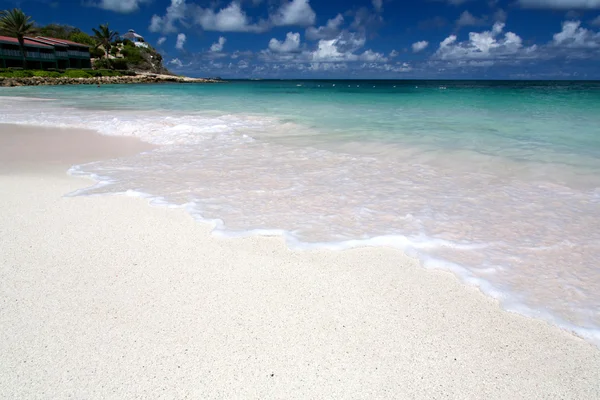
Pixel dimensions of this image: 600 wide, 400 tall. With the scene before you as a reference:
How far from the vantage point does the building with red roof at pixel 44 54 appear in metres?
65.6

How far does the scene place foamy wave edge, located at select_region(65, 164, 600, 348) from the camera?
282 centimetres

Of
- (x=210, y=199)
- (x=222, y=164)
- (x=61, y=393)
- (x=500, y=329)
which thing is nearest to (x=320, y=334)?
(x=500, y=329)

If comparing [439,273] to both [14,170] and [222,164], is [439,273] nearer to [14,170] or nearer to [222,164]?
[222,164]

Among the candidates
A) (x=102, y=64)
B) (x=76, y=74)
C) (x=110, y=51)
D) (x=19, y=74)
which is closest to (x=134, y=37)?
(x=110, y=51)

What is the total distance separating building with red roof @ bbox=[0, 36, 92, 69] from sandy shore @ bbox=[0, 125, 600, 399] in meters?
79.9

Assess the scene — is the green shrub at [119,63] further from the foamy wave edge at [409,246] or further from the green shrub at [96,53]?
the foamy wave edge at [409,246]

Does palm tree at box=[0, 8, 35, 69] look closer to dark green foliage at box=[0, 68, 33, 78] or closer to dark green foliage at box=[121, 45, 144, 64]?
dark green foliage at box=[0, 68, 33, 78]

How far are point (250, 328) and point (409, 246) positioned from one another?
1958 millimetres

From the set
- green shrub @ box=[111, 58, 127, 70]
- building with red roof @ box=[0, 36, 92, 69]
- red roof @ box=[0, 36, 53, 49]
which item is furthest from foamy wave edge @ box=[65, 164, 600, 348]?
green shrub @ box=[111, 58, 127, 70]

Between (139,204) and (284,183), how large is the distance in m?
2.15

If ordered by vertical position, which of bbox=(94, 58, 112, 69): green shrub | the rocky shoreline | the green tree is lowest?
the rocky shoreline

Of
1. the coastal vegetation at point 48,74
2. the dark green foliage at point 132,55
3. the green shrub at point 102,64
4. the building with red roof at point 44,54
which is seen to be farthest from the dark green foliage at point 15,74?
the dark green foliage at point 132,55

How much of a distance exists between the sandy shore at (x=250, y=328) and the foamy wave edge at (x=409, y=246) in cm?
10

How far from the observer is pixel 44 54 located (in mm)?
73062
